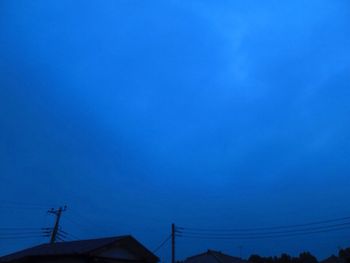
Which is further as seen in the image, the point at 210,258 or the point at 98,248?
the point at 210,258

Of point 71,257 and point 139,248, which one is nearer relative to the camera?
point 71,257

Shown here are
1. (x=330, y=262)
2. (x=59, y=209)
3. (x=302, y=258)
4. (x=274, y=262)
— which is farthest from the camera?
(x=302, y=258)

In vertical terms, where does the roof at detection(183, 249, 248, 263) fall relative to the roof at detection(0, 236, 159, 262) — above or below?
above

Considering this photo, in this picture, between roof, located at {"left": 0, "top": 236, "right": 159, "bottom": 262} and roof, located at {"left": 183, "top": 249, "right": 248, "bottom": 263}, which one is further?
roof, located at {"left": 183, "top": 249, "right": 248, "bottom": 263}

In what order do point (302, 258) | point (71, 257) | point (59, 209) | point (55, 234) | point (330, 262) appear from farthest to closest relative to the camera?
point (302, 258) < point (330, 262) < point (59, 209) < point (55, 234) < point (71, 257)

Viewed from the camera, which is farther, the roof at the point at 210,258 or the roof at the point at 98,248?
the roof at the point at 210,258

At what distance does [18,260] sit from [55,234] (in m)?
15.5

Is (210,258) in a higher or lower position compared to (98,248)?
higher

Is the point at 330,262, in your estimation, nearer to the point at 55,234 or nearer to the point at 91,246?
the point at 55,234

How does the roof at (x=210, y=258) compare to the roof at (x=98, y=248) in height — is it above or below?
above

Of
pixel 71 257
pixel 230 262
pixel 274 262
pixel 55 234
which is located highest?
pixel 274 262

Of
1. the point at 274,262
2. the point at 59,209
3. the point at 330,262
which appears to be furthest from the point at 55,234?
the point at 274,262

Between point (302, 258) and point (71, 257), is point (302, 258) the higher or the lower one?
the higher one

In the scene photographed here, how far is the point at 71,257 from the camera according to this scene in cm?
2123
